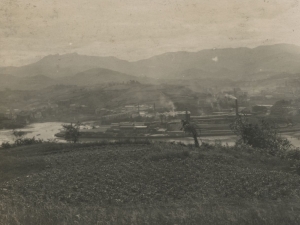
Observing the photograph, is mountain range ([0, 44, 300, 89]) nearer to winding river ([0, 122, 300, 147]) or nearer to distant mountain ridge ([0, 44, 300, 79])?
distant mountain ridge ([0, 44, 300, 79])

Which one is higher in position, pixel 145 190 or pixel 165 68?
pixel 165 68

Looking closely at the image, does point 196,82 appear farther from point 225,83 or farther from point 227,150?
point 227,150

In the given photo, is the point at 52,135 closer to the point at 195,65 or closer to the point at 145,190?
the point at 145,190

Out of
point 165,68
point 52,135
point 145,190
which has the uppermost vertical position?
point 165,68

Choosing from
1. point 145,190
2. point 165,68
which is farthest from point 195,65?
point 145,190

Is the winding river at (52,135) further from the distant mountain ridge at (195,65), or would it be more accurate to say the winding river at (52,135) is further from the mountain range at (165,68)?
the distant mountain ridge at (195,65)

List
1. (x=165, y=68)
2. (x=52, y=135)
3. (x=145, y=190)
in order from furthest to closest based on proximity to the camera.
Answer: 1. (x=165, y=68)
2. (x=52, y=135)
3. (x=145, y=190)

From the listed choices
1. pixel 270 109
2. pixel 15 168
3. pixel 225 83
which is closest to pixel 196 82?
pixel 225 83
